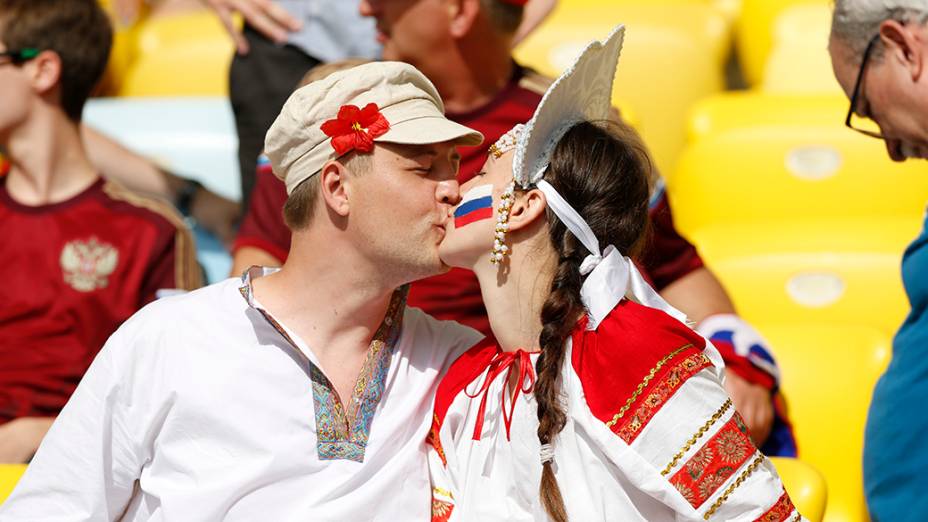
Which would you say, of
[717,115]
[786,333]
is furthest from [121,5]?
[786,333]

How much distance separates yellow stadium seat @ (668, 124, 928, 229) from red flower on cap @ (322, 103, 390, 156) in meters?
1.63

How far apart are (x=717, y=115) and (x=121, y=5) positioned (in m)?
2.38

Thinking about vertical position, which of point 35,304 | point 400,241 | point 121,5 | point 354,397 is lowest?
point 121,5

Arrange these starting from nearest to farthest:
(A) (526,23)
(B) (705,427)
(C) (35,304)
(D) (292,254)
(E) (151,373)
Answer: (B) (705,427) → (E) (151,373) → (D) (292,254) → (C) (35,304) → (A) (526,23)

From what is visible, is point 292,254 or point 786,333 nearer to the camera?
point 292,254

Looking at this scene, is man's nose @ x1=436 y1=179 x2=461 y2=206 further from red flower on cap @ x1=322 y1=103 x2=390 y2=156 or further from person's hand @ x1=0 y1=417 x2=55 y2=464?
person's hand @ x1=0 y1=417 x2=55 y2=464

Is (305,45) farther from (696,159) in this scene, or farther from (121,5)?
(121,5)

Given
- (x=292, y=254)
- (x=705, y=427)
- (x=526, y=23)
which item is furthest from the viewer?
(x=526, y=23)

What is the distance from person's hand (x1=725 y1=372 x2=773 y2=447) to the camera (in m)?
2.33

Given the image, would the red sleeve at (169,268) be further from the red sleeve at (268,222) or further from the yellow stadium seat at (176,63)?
the yellow stadium seat at (176,63)

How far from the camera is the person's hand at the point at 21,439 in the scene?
2.61 meters

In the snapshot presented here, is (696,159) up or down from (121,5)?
up

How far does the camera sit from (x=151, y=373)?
1.86m

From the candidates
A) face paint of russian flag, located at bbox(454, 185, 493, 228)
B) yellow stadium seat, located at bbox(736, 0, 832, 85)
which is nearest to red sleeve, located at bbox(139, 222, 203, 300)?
face paint of russian flag, located at bbox(454, 185, 493, 228)
